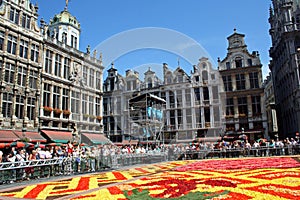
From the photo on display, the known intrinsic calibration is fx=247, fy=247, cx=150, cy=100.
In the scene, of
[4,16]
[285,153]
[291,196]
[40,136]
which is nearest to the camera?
[291,196]

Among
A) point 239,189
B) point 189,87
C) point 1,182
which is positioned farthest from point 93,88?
point 239,189

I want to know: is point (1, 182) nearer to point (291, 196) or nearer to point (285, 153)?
point (291, 196)

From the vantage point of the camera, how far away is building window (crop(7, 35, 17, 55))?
2438 cm

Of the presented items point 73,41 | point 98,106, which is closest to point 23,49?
point 73,41

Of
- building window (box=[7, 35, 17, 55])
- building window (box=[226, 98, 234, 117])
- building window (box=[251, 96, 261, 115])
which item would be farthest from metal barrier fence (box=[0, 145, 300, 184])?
building window (box=[7, 35, 17, 55])

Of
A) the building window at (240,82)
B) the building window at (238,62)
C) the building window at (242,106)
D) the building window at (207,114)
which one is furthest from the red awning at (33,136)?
the building window at (238,62)

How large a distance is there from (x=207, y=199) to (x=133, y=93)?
→ 1376 inches

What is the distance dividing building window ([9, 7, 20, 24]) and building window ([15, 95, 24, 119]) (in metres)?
7.81

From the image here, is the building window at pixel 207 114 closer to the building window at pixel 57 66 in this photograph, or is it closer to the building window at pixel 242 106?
the building window at pixel 242 106

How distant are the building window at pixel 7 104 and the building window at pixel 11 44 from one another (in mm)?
4406

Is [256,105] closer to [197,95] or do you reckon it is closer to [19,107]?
[197,95]

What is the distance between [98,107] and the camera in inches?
1455

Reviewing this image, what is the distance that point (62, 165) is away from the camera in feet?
47.5

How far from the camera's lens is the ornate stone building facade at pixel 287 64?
30703mm
